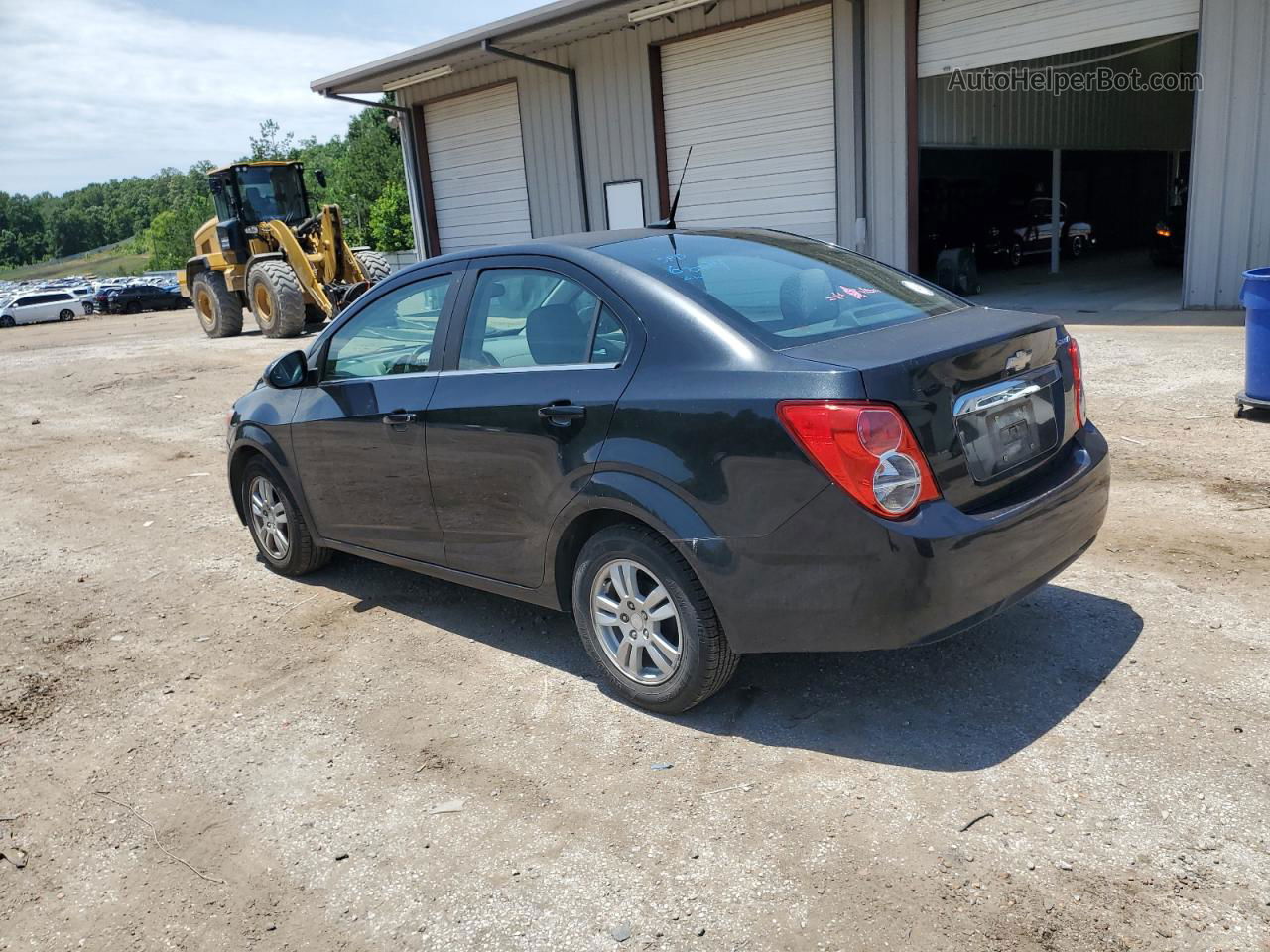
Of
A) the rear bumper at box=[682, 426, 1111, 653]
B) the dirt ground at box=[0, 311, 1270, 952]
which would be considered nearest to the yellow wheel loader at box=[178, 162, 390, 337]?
the dirt ground at box=[0, 311, 1270, 952]

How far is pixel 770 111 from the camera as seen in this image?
1553cm

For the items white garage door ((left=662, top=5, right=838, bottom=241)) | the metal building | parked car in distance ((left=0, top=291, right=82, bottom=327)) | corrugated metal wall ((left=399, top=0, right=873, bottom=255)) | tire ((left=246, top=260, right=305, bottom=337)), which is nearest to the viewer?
the metal building

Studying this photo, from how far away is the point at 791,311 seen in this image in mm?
3598

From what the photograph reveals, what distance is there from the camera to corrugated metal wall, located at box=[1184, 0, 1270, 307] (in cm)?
1120

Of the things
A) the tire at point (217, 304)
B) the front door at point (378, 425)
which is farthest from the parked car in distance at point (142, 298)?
the front door at point (378, 425)

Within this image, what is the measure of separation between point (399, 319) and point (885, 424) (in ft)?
7.99

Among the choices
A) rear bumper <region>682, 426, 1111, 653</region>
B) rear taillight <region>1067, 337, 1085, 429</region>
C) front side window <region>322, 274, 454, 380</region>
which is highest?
front side window <region>322, 274, 454, 380</region>

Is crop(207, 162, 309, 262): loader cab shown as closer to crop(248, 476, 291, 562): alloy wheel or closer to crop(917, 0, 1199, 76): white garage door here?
crop(917, 0, 1199, 76): white garage door

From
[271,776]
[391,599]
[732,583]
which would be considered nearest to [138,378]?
[391,599]

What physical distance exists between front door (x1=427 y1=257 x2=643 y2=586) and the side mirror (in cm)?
111

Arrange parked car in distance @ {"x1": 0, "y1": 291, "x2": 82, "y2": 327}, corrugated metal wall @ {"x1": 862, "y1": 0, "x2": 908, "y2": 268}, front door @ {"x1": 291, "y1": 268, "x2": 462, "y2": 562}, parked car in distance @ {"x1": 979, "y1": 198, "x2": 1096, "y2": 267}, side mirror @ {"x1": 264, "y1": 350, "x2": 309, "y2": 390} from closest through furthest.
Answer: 1. front door @ {"x1": 291, "y1": 268, "x2": 462, "y2": 562}
2. side mirror @ {"x1": 264, "y1": 350, "x2": 309, "y2": 390}
3. corrugated metal wall @ {"x1": 862, "y1": 0, "x2": 908, "y2": 268}
4. parked car in distance @ {"x1": 979, "y1": 198, "x2": 1096, "y2": 267}
5. parked car in distance @ {"x1": 0, "y1": 291, "x2": 82, "y2": 327}

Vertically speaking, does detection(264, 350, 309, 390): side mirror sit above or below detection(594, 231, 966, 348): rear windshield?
below

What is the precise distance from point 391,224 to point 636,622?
153 feet

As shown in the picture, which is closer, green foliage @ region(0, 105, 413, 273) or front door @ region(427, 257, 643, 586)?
front door @ region(427, 257, 643, 586)
